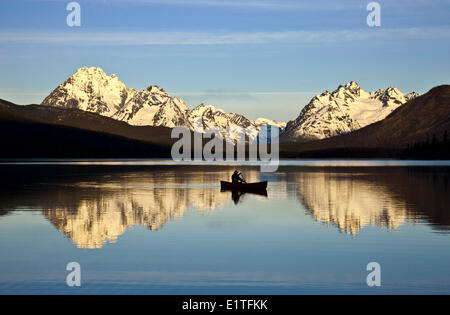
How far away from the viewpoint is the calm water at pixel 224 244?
25.7m

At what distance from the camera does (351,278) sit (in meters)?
26.5

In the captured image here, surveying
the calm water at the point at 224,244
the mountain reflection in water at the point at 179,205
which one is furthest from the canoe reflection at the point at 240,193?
the calm water at the point at 224,244

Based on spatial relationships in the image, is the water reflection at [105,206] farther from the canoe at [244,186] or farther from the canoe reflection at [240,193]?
the canoe at [244,186]

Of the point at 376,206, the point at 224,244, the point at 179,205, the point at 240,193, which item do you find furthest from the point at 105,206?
the point at 240,193

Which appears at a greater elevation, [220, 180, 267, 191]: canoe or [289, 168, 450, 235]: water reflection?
[220, 180, 267, 191]: canoe

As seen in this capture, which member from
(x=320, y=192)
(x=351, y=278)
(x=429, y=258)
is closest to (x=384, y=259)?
(x=429, y=258)

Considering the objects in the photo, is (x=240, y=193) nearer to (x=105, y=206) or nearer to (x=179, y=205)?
(x=179, y=205)

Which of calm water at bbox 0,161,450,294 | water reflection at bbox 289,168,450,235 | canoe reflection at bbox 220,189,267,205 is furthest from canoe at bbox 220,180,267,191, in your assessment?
calm water at bbox 0,161,450,294

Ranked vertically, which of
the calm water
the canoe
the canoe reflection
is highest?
the canoe

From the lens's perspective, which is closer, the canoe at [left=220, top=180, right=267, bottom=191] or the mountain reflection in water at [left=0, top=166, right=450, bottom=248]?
the mountain reflection in water at [left=0, top=166, right=450, bottom=248]

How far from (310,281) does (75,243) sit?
15106mm

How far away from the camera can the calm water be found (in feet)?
84.2

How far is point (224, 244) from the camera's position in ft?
119

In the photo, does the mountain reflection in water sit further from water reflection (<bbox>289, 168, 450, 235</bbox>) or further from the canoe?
the canoe
